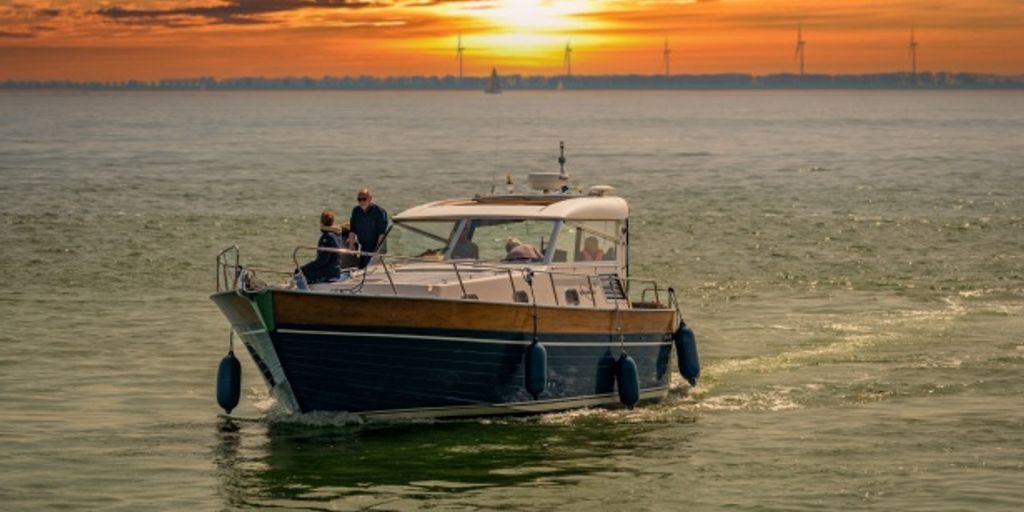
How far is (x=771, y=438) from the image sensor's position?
23203mm

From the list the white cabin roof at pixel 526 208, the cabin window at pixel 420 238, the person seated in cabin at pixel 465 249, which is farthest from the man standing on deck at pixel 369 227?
the person seated in cabin at pixel 465 249

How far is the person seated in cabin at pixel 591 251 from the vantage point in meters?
25.1

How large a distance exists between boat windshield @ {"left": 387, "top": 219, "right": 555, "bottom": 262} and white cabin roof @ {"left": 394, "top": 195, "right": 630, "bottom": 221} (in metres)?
0.12

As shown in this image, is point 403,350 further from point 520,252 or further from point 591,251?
point 591,251

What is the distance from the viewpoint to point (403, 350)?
845 inches

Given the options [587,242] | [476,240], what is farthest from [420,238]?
[587,242]

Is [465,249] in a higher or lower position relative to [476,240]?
lower

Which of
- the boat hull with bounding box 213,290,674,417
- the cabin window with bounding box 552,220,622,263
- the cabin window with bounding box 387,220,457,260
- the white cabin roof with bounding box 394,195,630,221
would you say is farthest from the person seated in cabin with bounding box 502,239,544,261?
the boat hull with bounding box 213,290,674,417

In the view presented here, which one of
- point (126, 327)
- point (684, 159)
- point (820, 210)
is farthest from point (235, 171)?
point (126, 327)

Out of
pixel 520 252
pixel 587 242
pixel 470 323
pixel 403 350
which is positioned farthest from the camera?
pixel 587 242

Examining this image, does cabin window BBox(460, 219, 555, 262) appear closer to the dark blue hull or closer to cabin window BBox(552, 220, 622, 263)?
cabin window BBox(552, 220, 622, 263)

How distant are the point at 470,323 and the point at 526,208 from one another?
3.69 metres

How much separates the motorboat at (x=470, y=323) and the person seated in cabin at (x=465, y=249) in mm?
20

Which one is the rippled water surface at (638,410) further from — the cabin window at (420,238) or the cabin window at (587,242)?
the cabin window at (420,238)
